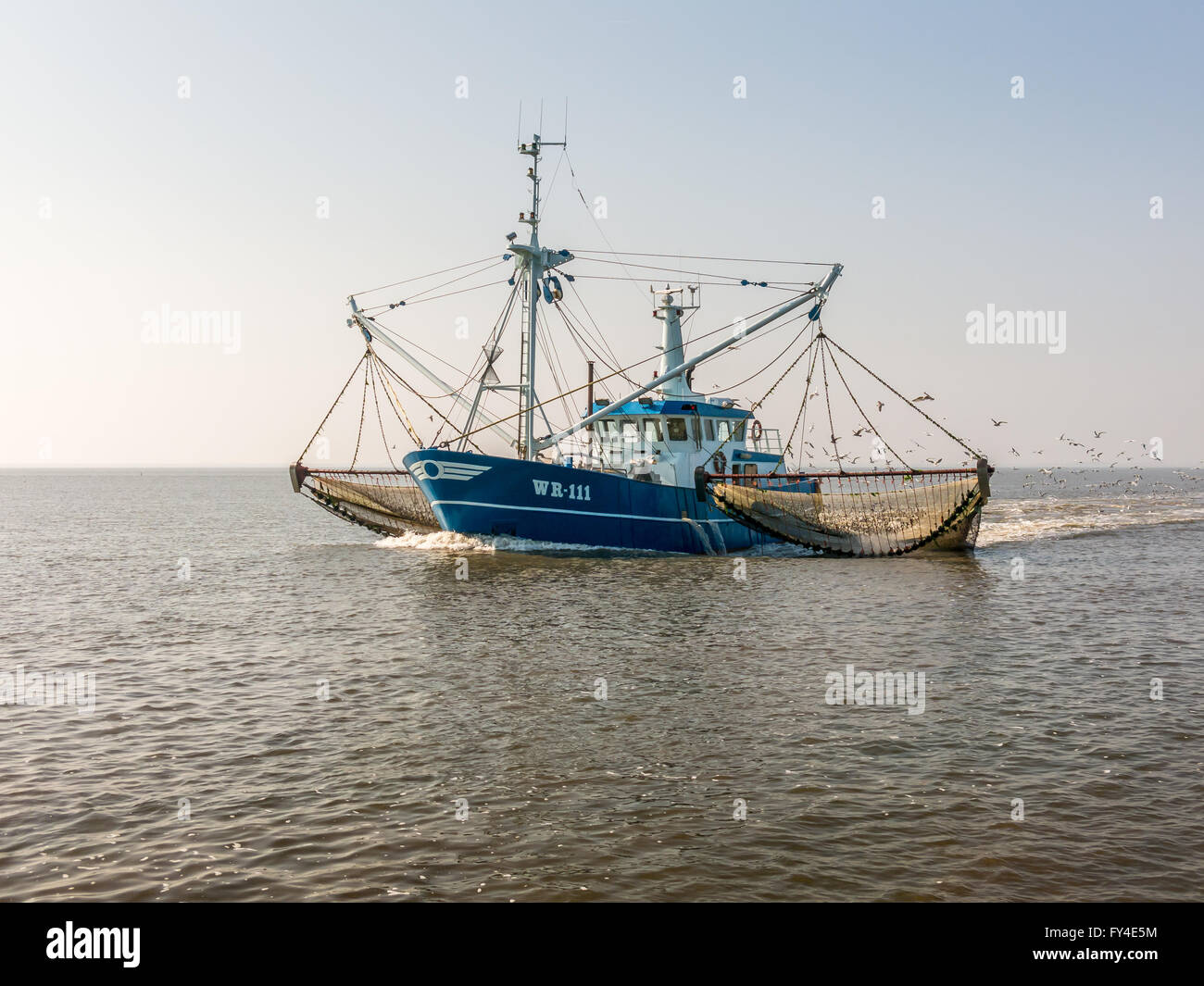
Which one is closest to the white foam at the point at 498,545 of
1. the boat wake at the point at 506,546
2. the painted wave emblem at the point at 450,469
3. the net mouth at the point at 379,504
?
the boat wake at the point at 506,546

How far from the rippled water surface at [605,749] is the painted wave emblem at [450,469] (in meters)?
8.51

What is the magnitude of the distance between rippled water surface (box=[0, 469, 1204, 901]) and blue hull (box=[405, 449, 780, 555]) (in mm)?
8667

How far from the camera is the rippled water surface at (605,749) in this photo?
26.1 feet

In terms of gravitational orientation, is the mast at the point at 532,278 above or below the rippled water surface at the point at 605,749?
above

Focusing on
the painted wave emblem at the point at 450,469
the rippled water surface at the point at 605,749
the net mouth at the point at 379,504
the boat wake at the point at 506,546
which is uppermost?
the painted wave emblem at the point at 450,469

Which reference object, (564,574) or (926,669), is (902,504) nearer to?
(564,574)

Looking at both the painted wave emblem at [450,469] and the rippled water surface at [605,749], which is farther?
the painted wave emblem at [450,469]

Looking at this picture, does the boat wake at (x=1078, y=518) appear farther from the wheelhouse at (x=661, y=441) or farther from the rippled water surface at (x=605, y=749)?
the rippled water surface at (x=605, y=749)

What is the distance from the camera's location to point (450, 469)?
111 ft

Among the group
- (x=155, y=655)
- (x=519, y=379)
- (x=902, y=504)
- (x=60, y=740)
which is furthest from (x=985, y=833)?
(x=902, y=504)

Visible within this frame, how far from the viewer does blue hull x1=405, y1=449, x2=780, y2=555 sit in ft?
111

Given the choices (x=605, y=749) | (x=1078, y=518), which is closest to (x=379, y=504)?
(x=605, y=749)

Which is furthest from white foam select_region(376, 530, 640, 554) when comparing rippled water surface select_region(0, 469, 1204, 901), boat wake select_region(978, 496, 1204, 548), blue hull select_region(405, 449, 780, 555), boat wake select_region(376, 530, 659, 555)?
boat wake select_region(978, 496, 1204, 548)
